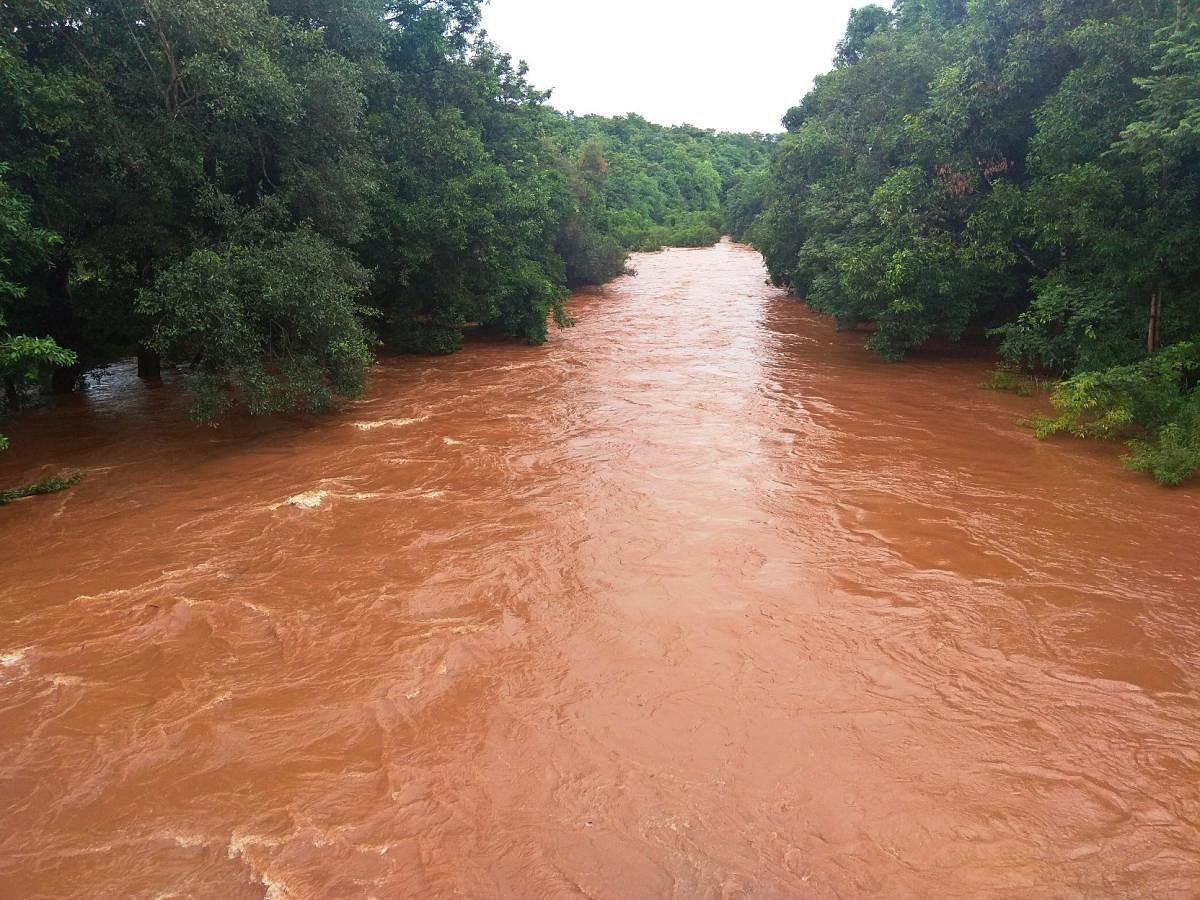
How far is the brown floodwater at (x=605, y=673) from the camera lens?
4312 mm

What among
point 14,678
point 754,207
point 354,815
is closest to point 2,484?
point 14,678

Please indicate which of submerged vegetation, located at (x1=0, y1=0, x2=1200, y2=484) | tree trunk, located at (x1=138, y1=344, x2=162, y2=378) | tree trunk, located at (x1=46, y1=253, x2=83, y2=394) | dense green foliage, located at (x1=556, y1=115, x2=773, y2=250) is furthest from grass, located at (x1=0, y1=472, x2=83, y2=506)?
dense green foliage, located at (x1=556, y1=115, x2=773, y2=250)

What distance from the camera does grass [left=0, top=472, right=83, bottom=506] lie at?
989cm

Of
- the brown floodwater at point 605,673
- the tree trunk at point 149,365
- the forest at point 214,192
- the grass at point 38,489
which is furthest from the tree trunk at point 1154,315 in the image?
the tree trunk at point 149,365

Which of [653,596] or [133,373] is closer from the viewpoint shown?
[653,596]

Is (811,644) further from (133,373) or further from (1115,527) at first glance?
(133,373)

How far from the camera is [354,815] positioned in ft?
15.1

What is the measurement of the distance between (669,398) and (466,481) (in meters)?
5.60

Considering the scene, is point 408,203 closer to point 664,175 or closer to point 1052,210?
point 1052,210

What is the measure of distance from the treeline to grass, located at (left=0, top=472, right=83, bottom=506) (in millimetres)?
13792

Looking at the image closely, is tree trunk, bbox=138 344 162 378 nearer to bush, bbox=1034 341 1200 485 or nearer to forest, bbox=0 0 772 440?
forest, bbox=0 0 772 440

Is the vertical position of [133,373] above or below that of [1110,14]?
below

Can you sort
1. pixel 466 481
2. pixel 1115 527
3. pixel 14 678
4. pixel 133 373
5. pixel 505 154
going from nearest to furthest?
pixel 14 678 → pixel 1115 527 → pixel 466 481 → pixel 133 373 → pixel 505 154

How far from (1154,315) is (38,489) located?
16462mm
